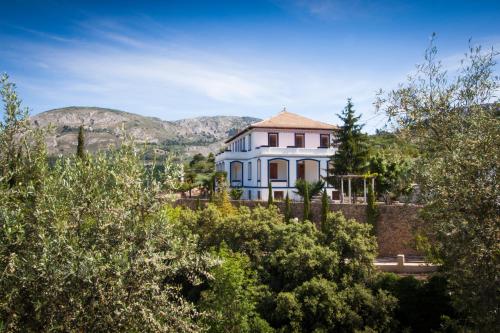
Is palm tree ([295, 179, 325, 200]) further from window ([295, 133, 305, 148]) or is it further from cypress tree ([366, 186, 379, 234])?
window ([295, 133, 305, 148])

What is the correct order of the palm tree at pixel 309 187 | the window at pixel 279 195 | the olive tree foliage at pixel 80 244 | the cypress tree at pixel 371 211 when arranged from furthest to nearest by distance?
the window at pixel 279 195 < the palm tree at pixel 309 187 < the cypress tree at pixel 371 211 < the olive tree foliage at pixel 80 244

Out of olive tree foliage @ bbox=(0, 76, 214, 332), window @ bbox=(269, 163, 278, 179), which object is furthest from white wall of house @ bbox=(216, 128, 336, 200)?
olive tree foliage @ bbox=(0, 76, 214, 332)

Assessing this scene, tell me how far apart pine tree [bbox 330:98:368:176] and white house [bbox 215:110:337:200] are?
3775 millimetres

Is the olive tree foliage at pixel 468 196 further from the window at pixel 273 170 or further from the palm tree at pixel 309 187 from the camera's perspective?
the window at pixel 273 170

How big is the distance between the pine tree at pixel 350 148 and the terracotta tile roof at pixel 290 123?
655 centimetres

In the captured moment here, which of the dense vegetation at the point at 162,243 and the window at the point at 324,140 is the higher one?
the window at the point at 324,140

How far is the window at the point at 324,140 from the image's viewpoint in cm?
4497

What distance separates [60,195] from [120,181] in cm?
123

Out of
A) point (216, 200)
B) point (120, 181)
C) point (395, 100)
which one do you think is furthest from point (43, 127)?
point (216, 200)

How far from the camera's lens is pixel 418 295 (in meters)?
18.4

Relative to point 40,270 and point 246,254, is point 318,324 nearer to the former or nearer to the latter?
point 246,254

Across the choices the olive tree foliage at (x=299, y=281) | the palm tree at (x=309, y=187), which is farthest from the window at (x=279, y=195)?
the olive tree foliage at (x=299, y=281)

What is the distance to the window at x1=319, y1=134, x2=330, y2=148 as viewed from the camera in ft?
148

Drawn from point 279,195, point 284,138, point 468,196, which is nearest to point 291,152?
point 284,138
